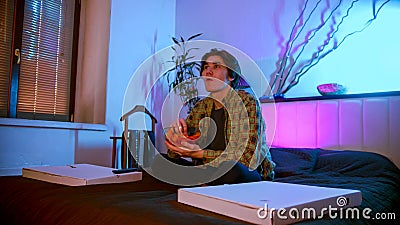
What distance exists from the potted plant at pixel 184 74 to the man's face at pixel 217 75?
1.33m

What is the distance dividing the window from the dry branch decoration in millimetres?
1803

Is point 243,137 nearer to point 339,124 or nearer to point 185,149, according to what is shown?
point 185,149

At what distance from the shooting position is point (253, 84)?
113 inches

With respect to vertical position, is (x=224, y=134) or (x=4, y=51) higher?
(x=4, y=51)

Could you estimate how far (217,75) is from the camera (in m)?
1.74

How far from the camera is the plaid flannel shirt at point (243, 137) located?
142cm

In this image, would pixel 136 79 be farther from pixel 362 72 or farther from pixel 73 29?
pixel 362 72

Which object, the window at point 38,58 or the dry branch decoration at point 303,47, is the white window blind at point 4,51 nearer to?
the window at point 38,58

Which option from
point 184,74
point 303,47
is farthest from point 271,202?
point 184,74

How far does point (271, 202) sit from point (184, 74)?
8.95 feet

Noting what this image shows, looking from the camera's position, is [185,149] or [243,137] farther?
[243,137]

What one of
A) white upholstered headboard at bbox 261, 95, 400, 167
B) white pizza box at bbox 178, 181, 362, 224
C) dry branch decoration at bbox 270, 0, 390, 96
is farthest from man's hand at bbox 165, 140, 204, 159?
dry branch decoration at bbox 270, 0, 390, 96

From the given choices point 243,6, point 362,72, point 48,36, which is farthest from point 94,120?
point 362,72

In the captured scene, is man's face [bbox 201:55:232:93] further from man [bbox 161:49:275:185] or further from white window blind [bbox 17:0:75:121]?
white window blind [bbox 17:0:75:121]
